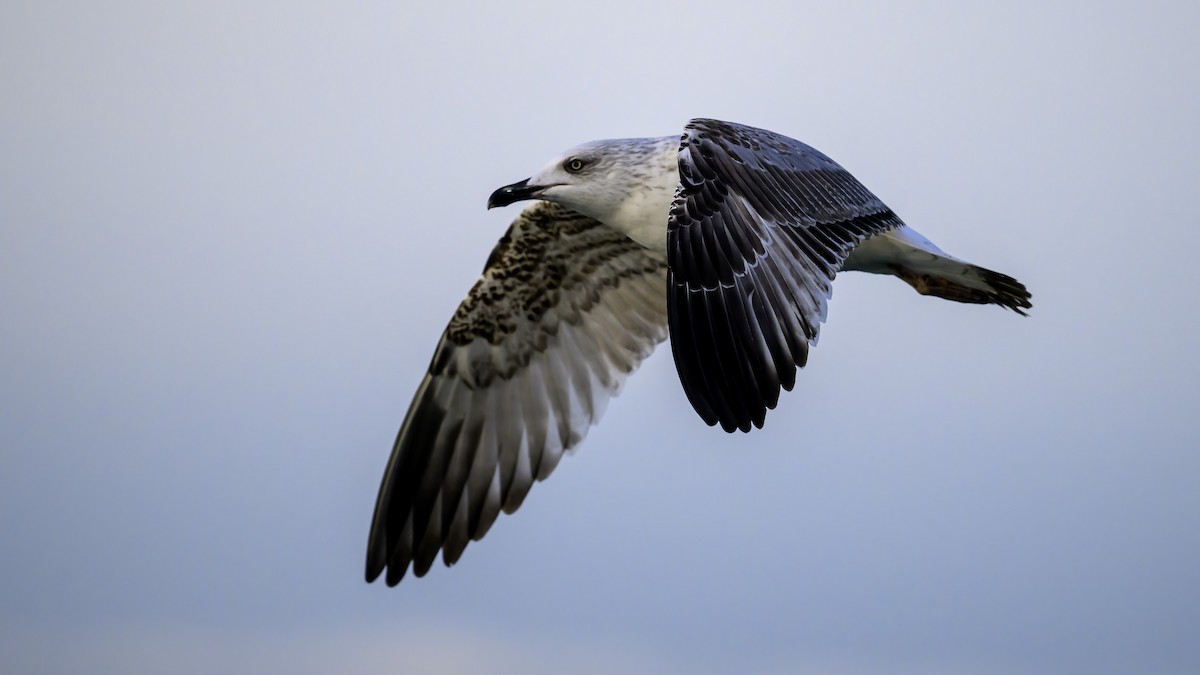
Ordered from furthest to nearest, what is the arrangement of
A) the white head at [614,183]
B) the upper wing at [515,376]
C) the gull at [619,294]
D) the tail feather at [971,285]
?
the upper wing at [515,376] < the tail feather at [971,285] < the white head at [614,183] < the gull at [619,294]

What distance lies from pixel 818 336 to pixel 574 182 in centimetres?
243

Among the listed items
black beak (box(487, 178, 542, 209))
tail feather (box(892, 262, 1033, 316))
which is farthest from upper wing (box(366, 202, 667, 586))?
tail feather (box(892, 262, 1033, 316))

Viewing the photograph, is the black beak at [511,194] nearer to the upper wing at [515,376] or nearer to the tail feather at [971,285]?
the upper wing at [515,376]

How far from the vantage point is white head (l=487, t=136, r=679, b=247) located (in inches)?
389

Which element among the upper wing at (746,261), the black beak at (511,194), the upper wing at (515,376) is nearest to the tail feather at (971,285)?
the upper wing at (746,261)

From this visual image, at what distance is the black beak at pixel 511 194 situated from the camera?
10156 millimetres

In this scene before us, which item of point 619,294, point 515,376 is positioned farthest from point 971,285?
point 515,376

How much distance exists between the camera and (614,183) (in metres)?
10.0

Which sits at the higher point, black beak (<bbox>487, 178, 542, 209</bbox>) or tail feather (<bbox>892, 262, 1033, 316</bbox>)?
black beak (<bbox>487, 178, 542, 209</bbox>)

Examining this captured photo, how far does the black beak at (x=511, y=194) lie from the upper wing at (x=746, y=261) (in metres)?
1.25

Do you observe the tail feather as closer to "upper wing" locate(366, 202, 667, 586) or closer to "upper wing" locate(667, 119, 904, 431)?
"upper wing" locate(667, 119, 904, 431)

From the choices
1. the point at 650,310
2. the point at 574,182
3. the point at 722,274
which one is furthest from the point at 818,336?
the point at 650,310

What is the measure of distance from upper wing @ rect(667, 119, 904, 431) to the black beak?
4.09ft

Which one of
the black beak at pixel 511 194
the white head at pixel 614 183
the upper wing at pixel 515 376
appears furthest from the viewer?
the upper wing at pixel 515 376
